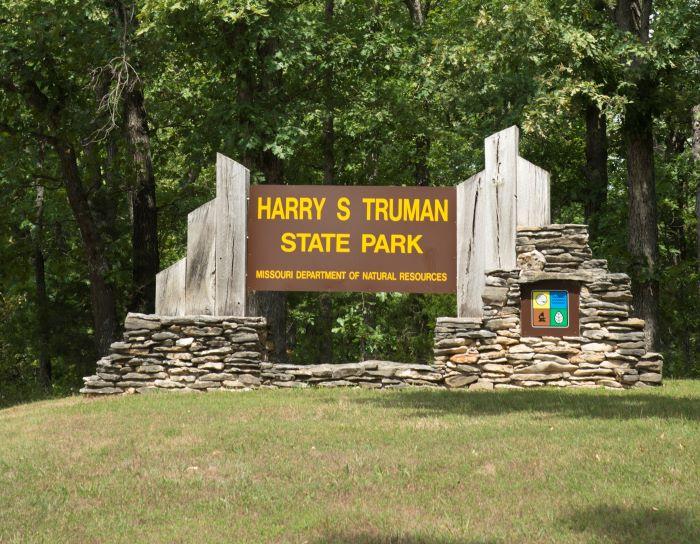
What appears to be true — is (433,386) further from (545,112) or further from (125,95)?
(125,95)

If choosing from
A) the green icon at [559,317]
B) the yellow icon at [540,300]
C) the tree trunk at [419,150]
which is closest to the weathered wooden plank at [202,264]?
the yellow icon at [540,300]

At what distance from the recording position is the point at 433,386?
623 inches

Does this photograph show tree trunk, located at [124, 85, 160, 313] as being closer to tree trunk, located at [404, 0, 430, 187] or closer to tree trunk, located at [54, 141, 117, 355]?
tree trunk, located at [54, 141, 117, 355]

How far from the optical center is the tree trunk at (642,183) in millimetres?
20531

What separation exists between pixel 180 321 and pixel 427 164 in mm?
12371

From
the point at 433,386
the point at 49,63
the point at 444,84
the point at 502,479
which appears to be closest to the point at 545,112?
the point at 444,84

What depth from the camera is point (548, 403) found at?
12.9m

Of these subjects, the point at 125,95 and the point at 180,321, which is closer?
the point at 180,321

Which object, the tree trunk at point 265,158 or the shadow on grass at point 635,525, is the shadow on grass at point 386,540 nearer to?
the shadow on grass at point 635,525

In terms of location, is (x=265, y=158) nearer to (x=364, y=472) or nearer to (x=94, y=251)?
(x=94, y=251)

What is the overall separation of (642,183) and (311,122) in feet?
26.0

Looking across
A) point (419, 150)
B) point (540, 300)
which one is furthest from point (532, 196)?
point (419, 150)

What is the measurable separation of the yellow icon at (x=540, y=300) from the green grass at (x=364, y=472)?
2.49 metres

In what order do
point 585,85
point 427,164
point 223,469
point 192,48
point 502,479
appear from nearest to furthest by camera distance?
point 502,479, point 223,469, point 585,85, point 192,48, point 427,164
